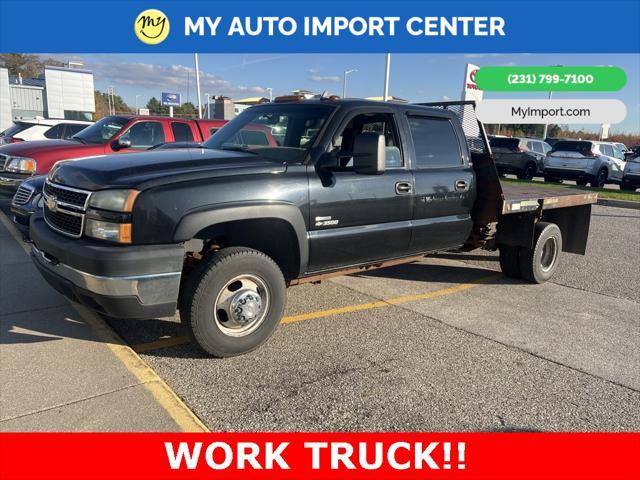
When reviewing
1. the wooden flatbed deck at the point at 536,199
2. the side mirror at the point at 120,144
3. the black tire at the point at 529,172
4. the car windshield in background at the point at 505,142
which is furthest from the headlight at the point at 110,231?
the black tire at the point at 529,172

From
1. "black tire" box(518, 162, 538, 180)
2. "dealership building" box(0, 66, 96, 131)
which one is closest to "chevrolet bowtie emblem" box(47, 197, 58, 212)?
"black tire" box(518, 162, 538, 180)

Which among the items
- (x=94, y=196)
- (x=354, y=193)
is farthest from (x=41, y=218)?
(x=354, y=193)

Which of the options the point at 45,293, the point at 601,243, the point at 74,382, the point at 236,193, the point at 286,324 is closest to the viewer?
the point at 74,382

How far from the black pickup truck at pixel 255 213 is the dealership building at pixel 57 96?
135 ft

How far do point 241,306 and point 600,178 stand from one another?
1950 cm

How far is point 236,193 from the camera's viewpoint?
133 inches

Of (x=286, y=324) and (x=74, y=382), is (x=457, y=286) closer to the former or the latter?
(x=286, y=324)

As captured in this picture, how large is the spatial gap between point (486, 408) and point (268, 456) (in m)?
1.39

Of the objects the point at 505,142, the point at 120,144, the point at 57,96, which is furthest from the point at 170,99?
the point at 120,144

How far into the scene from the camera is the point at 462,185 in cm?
507

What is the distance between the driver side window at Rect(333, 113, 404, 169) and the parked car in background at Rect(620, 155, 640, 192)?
16.4 metres

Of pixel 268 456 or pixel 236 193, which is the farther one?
pixel 236 193

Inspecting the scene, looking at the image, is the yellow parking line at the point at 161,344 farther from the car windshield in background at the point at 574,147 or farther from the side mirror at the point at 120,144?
the car windshield in background at the point at 574,147

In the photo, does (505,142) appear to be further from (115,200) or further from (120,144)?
(115,200)
